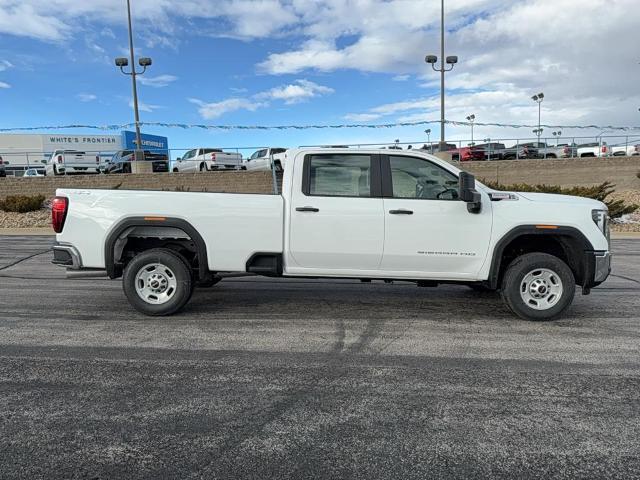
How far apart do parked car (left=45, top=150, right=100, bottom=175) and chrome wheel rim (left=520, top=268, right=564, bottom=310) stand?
28579 millimetres

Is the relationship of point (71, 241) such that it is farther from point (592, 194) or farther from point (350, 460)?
point (592, 194)

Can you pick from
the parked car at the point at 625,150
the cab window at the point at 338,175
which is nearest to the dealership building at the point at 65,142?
the parked car at the point at 625,150

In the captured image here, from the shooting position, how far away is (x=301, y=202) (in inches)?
234

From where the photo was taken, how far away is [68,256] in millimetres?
6164

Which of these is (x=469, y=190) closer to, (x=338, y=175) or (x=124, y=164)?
(x=338, y=175)

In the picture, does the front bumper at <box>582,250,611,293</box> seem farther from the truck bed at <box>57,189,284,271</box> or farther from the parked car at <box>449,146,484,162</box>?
the parked car at <box>449,146,484,162</box>

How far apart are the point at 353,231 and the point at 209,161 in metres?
24.6

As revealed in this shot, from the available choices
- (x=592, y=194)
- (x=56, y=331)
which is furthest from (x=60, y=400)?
(x=592, y=194)

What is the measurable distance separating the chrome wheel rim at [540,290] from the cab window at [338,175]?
6.88ft

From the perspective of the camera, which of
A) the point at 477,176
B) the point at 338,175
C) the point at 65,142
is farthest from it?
the point at 65,142

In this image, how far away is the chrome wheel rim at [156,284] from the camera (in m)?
6.16

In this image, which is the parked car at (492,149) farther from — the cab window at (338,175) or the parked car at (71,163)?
the cab window at (338,175)

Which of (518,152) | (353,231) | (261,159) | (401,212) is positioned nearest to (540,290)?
(401,212)

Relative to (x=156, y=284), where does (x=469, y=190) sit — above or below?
above
